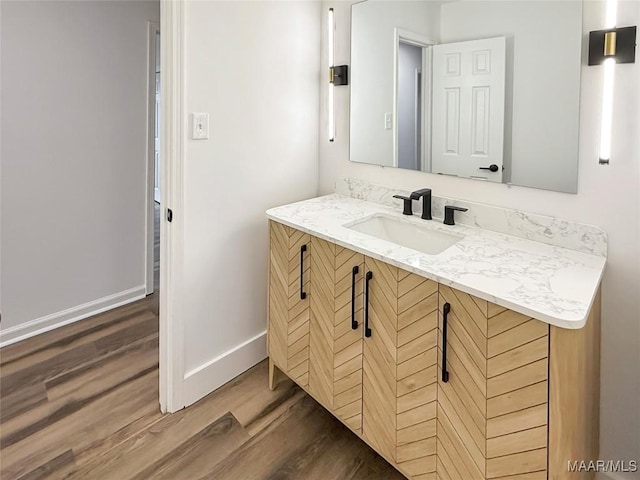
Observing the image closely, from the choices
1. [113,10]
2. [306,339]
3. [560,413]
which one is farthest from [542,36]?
[113,10]

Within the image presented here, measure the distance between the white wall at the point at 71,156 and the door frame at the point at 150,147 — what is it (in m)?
0.04

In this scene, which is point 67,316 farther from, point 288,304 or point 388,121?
point 388,121

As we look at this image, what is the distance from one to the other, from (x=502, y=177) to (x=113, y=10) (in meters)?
2.60

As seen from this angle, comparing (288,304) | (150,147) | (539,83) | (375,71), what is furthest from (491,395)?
(150,147)

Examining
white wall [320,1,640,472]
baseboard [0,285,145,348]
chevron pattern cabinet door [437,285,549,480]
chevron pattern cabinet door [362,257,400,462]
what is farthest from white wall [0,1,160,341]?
white wall [320,1,640,472]

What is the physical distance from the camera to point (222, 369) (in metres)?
2.04

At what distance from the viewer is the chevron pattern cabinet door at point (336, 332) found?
1.49 metres

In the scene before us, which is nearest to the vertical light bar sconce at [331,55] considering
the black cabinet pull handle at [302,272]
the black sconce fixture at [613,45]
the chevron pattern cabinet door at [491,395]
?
the black cabinet pull handle at [302,272]

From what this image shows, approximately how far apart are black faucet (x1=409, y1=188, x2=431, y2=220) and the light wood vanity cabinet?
0.47m

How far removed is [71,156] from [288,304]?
1.81m

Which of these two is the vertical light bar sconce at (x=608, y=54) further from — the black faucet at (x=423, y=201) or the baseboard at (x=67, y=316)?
the baseboard at (x=67, y=316)

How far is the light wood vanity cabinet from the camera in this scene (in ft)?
3.32

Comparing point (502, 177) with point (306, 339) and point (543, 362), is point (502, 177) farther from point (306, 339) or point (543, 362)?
point (306, 339)

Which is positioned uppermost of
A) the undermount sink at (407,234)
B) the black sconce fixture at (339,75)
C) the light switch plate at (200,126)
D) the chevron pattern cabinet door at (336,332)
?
the black sconce fixture at (339,75)
